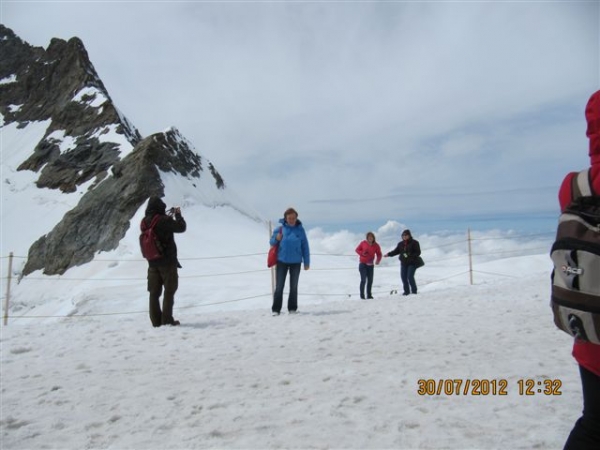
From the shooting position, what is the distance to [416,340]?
5.53 metres

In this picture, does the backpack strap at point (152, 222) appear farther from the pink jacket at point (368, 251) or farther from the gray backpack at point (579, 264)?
the gray backpack at point (579, 264)

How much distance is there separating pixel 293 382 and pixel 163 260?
3849 millimetres

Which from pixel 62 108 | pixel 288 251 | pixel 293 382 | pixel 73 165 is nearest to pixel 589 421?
pixel 293 382

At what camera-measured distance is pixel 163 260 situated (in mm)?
7043

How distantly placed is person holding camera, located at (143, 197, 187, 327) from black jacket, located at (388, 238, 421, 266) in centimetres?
640

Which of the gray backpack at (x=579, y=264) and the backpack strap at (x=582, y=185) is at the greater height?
the backpack strap at (x=582, y=185)

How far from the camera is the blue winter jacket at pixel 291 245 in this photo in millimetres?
8047

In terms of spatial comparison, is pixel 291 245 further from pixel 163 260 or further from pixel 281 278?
pixel 163 260

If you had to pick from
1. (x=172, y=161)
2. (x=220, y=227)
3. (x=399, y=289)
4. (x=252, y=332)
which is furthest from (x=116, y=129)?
(x=252, y=332)

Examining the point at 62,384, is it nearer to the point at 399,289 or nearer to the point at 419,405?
the point at 419,405

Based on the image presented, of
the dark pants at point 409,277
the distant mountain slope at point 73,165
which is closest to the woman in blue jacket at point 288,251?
the dark pants at point 409,277

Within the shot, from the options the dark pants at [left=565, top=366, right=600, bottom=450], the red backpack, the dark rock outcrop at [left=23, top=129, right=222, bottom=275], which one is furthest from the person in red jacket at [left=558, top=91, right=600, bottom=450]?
the dark rock outcrop at [left=23, top=129, right=222, bottom=275]

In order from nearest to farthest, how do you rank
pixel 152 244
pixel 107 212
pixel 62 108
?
pixel 152 244
pixel 107 212
pixel 62 108

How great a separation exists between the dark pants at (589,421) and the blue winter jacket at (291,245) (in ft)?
21.0
